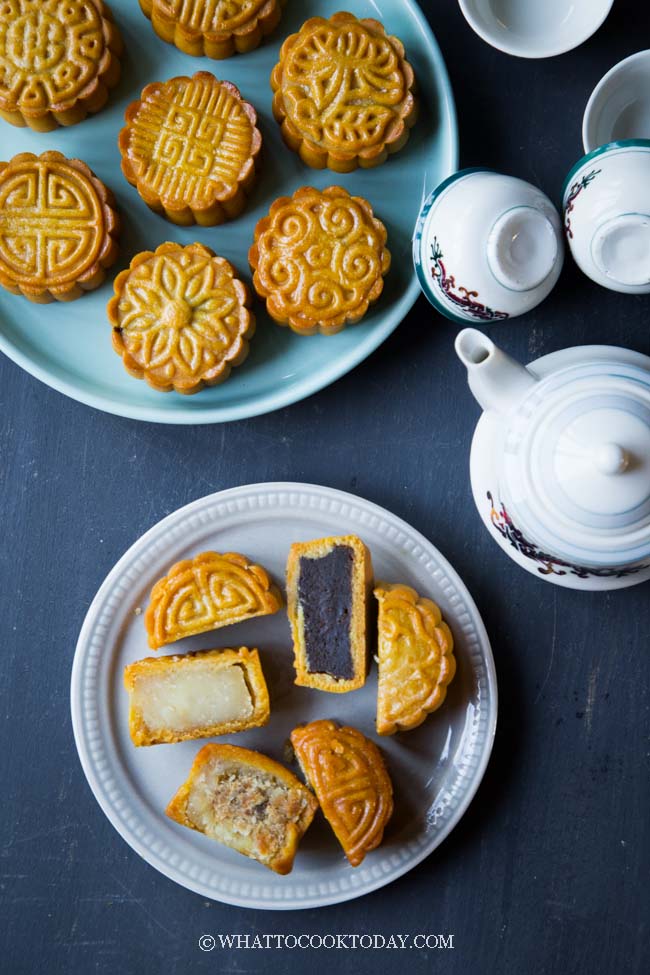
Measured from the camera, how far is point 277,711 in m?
1.80

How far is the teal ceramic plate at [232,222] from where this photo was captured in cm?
175

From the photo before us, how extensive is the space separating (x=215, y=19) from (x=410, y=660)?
125 cm

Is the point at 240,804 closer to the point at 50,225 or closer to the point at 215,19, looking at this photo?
the point at 50,225

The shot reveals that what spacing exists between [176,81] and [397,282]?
0.57 meters

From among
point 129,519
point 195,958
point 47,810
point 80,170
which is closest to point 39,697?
point 47,810

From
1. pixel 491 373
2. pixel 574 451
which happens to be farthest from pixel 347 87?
pixel 574 451

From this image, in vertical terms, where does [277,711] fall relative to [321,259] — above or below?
below

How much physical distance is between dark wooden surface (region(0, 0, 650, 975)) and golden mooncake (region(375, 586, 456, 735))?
0.17 metres

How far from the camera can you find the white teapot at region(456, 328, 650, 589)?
50.0 inches

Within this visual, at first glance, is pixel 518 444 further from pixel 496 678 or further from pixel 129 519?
pixel 129 519

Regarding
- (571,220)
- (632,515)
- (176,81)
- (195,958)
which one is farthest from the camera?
(195,958)

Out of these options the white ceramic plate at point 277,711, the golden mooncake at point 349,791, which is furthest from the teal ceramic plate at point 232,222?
the golden mooncake at point 349,791

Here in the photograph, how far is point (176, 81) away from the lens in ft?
5.64

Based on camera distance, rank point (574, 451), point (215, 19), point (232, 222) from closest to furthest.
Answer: point (574, 451), point (215, 19), point (232, 222)
